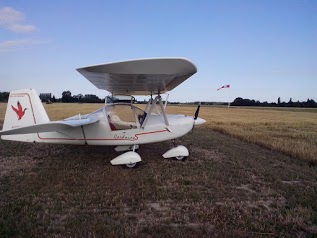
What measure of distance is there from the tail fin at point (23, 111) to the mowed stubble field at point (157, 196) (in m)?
0.98

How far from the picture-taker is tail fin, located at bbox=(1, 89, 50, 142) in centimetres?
714

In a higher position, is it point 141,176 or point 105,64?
point 105,64

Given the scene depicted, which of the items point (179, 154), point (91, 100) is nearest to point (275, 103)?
point (91, 100)

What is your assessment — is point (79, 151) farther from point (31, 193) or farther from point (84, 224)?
point (84, 224)

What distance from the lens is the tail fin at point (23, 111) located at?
714cm

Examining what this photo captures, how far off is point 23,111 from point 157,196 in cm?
448

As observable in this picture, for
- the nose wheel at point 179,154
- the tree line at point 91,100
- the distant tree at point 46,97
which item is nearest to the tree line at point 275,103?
the tree line at point 91,100

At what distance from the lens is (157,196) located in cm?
473

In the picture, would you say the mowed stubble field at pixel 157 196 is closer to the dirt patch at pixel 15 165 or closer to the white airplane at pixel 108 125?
the dirt patch at pixel 15 165

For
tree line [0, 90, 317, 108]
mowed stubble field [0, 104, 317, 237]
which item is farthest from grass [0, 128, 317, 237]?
tree line [0, 90, 317, 108]

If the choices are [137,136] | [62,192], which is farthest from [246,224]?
[137,136]

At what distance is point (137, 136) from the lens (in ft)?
24.1

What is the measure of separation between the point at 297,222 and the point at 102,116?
5.25 meters

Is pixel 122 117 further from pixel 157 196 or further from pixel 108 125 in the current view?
pixel 157 196
